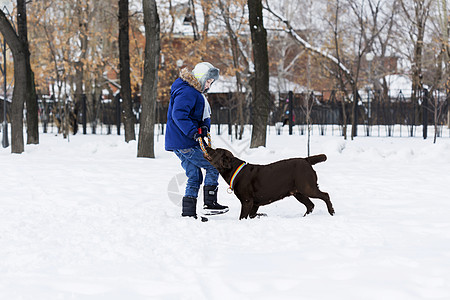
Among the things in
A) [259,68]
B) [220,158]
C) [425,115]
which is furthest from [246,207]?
[425,115]

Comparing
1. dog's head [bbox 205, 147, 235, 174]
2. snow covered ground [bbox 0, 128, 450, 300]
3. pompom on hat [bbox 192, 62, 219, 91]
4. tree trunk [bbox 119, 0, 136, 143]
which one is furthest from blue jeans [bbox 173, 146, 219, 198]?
tree trunk [bbox 119, 0, 136, 143]

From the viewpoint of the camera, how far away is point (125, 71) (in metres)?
16.2

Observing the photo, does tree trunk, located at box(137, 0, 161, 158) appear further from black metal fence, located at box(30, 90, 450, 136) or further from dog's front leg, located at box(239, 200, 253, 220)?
dog's front leg, located at box(239, 200, 253, 220)

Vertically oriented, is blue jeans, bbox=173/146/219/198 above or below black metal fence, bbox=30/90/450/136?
below

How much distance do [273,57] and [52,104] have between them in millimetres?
18544

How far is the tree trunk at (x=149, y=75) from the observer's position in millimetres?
11617

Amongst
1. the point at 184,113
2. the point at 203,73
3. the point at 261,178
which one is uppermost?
the point at 203,73

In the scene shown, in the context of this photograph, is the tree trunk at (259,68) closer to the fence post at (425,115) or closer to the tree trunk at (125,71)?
the tree trunk at (125,71)

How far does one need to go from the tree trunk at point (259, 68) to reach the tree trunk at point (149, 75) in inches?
107

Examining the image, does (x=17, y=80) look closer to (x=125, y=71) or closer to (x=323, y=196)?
(x=125, y=71)

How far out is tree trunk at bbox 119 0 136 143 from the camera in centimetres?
1525

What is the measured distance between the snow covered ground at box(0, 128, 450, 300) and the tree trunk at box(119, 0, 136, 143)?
7701mm

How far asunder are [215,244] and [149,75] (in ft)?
26.9

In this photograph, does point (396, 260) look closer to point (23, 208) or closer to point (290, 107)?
point (23, 208)
